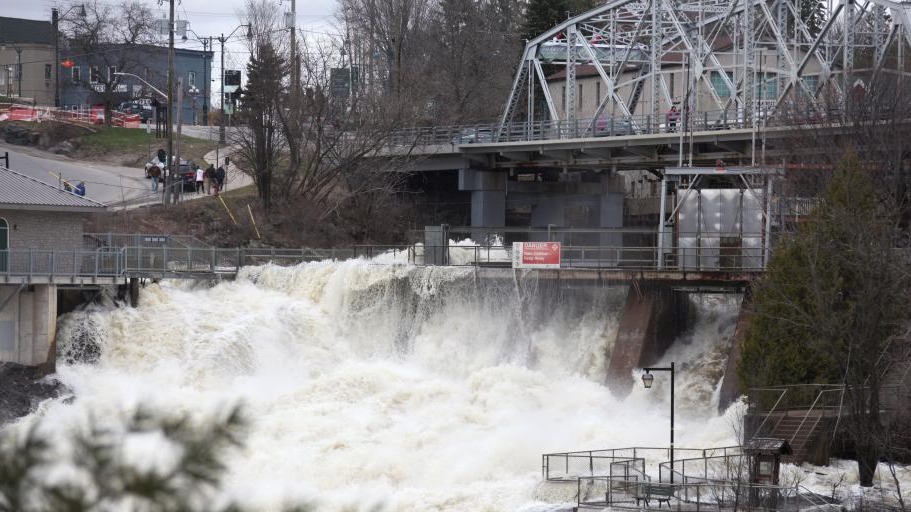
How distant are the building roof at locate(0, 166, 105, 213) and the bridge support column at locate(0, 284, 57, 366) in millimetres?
2761

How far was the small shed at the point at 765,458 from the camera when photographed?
79.6 feet

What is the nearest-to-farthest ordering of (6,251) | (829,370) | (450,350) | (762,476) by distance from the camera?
1. (762,476)
2. (829,370)
3. (6,251)
4. (450,350)

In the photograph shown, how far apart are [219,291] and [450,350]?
8.62 meters

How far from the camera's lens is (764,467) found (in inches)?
990

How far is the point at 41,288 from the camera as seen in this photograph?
38.8m

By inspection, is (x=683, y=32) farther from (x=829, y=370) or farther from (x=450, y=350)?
(x=829, y=370)

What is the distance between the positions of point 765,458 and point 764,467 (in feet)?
2.01

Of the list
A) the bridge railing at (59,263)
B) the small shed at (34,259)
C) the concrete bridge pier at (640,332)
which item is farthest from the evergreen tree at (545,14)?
the concrete bridge pier at (640,332)

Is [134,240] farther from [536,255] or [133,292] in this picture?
[536,255]

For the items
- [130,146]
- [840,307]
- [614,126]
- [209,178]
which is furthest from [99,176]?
[840,307]

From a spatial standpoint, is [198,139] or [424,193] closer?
[424,193]

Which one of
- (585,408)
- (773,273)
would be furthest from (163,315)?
(773,273)

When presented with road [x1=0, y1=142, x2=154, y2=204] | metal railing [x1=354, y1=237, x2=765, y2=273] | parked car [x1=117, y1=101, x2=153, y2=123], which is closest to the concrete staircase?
metal railing [x1=354, y1=237, x2=765, y2=273]

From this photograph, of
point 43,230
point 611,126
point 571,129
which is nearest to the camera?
point 43,230
